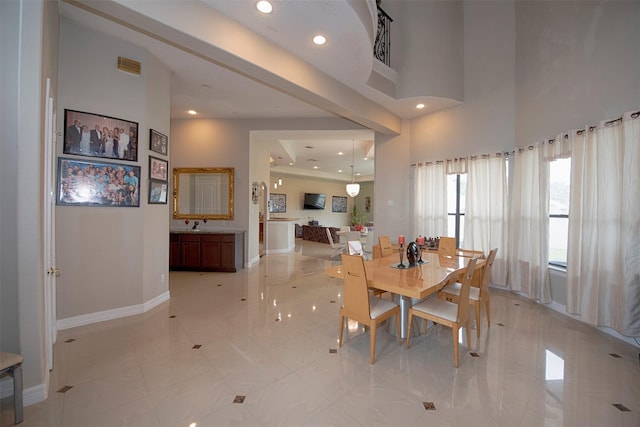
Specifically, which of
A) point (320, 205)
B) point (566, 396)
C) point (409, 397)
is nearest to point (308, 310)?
point (409, 397)

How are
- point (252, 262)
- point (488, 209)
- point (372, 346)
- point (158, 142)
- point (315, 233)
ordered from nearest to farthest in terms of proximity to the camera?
point (372, 346) < point (158, 142) < point (488, 209) < point (252, 262) < point (315, 233)

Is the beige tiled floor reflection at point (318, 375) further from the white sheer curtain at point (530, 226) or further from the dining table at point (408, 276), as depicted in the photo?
the white sheer curtain at point (530, 226)

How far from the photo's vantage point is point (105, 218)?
3.36m

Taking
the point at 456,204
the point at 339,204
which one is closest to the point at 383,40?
the point at 456,204

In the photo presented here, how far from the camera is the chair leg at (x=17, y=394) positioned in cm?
173

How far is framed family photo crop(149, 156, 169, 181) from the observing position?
151 inches

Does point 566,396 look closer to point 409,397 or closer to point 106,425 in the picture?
point 409,397

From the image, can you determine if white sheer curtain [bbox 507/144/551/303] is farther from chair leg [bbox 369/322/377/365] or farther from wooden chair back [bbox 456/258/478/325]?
chair leg [bbox 369/322/377/365]

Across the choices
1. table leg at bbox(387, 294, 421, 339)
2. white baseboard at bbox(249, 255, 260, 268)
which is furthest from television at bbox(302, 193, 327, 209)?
table leg at bbox(387, 294, 421, 339)

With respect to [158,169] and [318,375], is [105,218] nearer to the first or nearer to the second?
[158,169]

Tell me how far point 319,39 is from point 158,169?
9.10ft

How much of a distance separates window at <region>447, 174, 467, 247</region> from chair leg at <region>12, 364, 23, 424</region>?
5853 millimetres

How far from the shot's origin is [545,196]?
3.97 metres

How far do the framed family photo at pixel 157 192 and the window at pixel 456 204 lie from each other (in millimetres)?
5016
